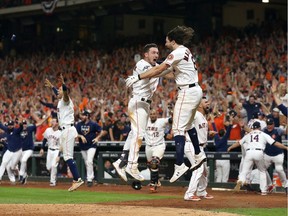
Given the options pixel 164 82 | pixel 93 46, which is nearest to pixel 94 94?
pixel 164 82

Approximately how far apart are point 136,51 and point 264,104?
42.6 ft

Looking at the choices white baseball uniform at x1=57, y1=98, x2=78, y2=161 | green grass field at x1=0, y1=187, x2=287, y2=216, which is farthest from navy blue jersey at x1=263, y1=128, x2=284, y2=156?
white baseball uniform at x1=57, y1=98, x2=78, y2=161

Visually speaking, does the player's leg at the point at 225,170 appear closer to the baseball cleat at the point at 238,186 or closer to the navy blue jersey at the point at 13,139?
the baseball cleat at the point at 238,186

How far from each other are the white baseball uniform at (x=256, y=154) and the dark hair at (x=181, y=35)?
216 inches

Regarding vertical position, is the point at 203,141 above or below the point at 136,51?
below

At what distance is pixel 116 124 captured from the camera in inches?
856

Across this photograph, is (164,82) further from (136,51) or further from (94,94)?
(136,51)

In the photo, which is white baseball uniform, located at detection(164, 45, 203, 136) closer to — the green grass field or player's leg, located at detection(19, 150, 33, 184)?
the green grass field

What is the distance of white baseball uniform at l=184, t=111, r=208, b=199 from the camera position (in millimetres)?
13641

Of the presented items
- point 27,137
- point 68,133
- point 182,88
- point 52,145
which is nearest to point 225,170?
point 68,133

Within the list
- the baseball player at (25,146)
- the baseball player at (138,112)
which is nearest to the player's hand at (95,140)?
the baseball player at (25,146)

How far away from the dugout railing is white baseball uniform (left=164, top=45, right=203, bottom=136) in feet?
20.5

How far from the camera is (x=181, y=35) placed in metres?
11.8

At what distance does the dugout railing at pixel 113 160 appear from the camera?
61.4 feet
